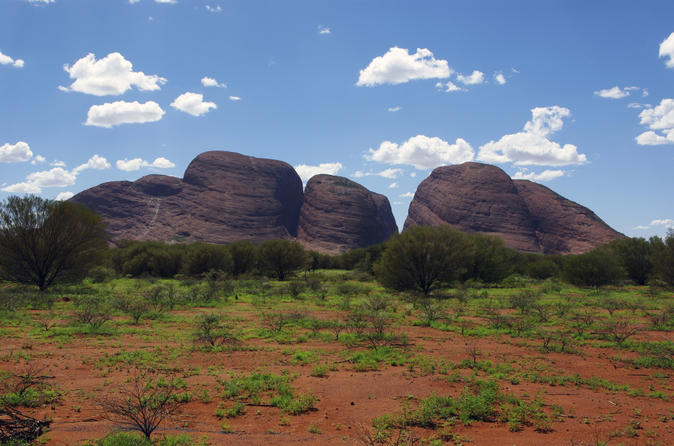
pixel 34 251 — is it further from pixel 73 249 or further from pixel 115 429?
pixel 115 429

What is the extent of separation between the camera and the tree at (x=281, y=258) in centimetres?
4497

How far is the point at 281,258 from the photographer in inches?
1767

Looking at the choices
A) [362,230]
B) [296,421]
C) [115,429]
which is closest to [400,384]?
[296,421]

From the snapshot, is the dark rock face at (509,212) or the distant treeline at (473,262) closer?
the distant treeline at (473,262)

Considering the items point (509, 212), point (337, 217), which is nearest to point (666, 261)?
point (509, 212)

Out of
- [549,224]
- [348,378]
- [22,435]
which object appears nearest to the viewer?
[22,435]

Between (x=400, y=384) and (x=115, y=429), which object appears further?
(x=400, y=384)

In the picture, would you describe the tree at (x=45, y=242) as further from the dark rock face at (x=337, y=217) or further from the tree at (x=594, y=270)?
the dark rock face at (x=337, y=217)

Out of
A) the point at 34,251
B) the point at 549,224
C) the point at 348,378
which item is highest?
the point at 549,224

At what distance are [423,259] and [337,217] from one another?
10119 cm

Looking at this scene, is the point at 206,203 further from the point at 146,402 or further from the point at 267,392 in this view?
the point at 146,402

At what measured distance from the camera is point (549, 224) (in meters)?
121

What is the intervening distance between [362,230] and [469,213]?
33.8m

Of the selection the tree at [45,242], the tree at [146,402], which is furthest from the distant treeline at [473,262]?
the tree at [146,402]
